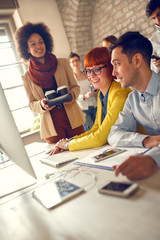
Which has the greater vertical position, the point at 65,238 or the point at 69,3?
the point at 69,3

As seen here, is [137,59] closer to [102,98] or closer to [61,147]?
[102,98]

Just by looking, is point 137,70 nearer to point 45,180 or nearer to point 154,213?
point 45,180

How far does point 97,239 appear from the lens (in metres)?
0.52

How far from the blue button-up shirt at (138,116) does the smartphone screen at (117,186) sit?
0.50m

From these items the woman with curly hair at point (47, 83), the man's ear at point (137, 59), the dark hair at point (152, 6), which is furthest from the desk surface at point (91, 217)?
the dark hair at point (152, 6)

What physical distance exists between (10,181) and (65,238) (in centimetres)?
76

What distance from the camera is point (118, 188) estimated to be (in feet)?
2.36

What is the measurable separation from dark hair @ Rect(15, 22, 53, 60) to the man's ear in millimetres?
1289

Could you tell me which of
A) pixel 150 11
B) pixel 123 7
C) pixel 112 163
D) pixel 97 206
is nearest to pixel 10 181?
pixel 112 163

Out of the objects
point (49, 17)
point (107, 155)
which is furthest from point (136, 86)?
point (49, 17)

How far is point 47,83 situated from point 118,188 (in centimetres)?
162

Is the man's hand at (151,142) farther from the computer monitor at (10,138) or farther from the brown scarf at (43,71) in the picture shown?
the brown scarf at (43,71)

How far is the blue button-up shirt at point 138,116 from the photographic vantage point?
1299mm

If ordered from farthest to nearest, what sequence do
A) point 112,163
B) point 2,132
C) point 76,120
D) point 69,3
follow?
point 69,3 < point 76,120 < point 112,163 < point 2,132
